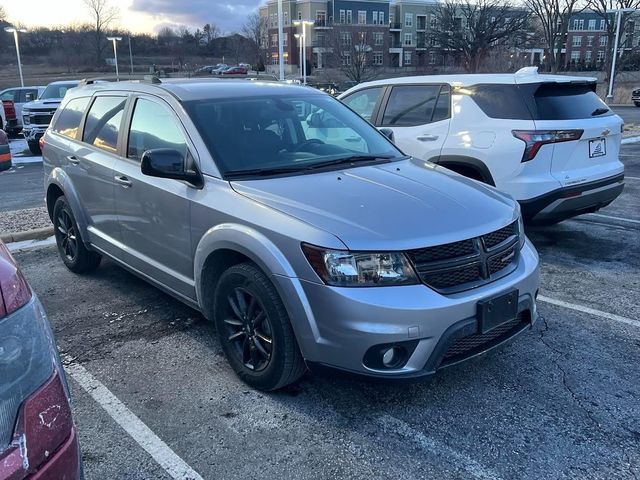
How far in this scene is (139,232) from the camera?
4234 millimetres

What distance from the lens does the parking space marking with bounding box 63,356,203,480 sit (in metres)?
2.74

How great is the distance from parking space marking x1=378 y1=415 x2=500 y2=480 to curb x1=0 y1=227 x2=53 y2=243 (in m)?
5.32

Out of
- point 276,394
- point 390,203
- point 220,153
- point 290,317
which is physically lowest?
point 276,394

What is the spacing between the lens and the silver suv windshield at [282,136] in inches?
145

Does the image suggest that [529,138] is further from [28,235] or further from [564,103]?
[28,235]

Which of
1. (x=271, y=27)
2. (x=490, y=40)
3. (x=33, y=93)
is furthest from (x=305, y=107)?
(x=271, y=27)

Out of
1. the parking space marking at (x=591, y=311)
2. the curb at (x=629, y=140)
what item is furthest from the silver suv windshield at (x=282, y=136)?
the curb at (x=629, y=140)

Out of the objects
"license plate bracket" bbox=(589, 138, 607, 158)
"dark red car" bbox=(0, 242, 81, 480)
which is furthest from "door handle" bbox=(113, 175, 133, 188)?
"license plate bracket" bbox=(589, 138, 607, 158)

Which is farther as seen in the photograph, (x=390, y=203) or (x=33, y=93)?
(x=33, y=93)

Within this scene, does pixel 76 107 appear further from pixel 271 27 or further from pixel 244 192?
pixel 271 27

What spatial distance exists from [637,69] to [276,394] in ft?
241

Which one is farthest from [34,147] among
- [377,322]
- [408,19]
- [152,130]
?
[408,19]

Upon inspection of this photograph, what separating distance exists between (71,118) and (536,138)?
4.43 meters

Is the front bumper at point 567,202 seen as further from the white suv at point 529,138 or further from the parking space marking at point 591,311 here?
the parking space marking at point 591,311
